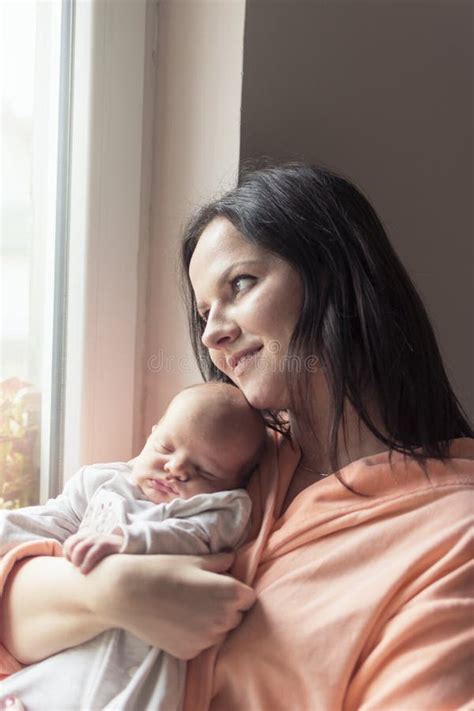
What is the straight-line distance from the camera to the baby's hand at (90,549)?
86 cm

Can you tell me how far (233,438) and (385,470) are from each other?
196 mm

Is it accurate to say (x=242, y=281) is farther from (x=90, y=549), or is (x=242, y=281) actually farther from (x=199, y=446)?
(x=90, y=549)

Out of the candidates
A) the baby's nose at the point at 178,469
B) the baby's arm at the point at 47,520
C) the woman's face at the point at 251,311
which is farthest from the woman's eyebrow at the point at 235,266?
the baby's arm at the point at 47,520

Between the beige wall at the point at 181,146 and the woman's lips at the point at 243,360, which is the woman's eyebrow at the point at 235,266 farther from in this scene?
the beige wall at the point at 181,146

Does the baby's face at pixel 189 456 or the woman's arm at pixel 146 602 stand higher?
the baby's face at pixel 189 456

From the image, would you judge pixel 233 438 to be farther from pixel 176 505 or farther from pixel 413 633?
pixel 413 633

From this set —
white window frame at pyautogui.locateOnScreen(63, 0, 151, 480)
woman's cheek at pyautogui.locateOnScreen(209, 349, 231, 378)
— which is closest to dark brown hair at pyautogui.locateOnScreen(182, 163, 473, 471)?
woman's cheek at pyautogui.locateOnScreen(209, 349, 231, 378)

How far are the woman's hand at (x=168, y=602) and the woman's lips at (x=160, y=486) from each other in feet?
0.38

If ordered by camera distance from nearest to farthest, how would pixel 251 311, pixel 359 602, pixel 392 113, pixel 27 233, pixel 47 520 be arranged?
pixel 359 602 < pixel 251 311 < pixel 47 520 < pixel 27 233 < pixel 392 113

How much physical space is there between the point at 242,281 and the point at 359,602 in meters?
0.42

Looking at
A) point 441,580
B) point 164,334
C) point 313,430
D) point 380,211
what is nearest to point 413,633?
point 441,580

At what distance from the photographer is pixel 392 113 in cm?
139

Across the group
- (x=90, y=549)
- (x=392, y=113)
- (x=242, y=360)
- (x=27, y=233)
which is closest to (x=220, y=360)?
(x=242, y=360)

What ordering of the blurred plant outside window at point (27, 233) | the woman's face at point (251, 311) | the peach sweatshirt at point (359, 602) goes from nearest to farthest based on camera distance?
the peach sweatshirt at point (359, 602) < the woman's face at point (251, 311) < the blurred plant outside window at point (27, 233)
